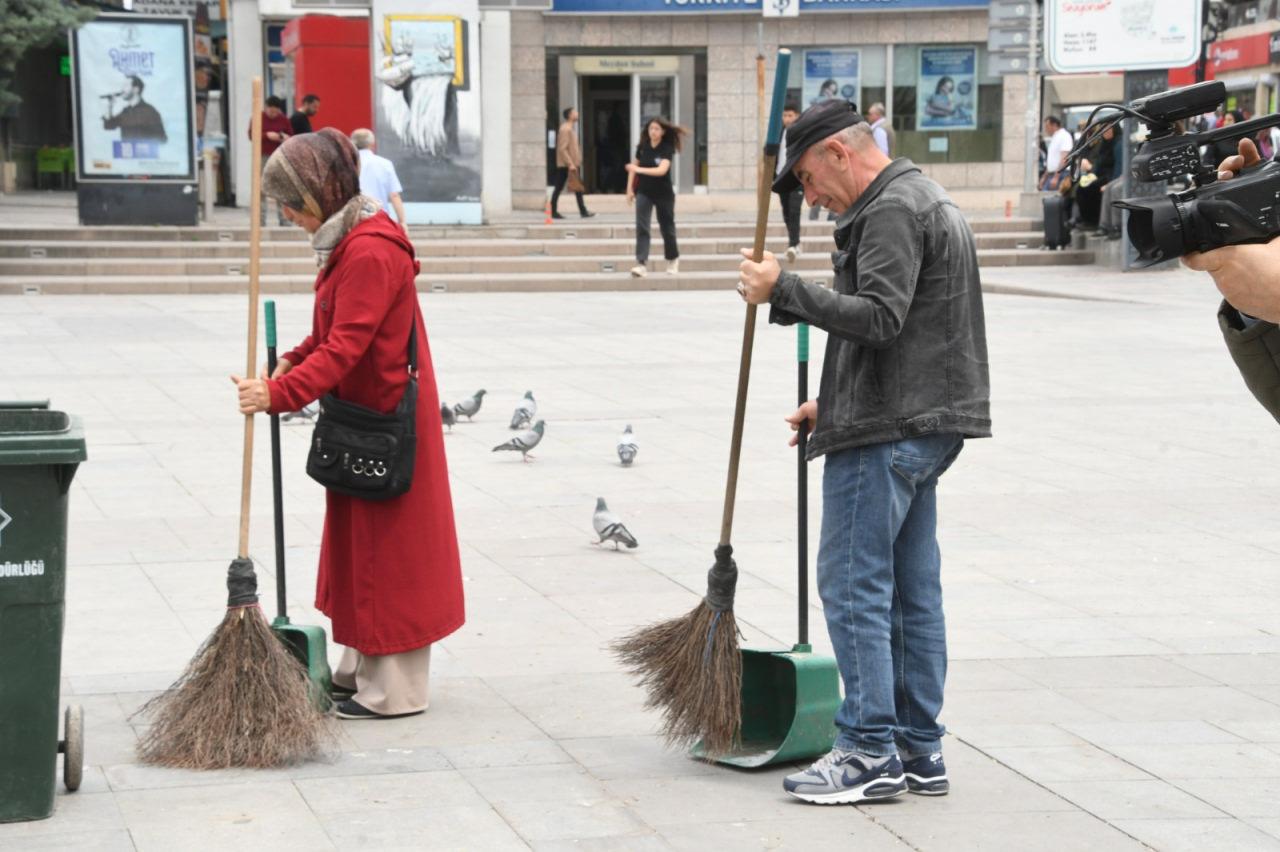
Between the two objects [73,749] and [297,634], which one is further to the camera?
[297,634]

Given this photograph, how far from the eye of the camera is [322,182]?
512cm

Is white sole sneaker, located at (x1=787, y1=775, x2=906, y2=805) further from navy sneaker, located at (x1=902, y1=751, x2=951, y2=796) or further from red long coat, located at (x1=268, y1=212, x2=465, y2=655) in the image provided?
red long coat, located at (x1=268, y1=212, x2=465, y2=655)

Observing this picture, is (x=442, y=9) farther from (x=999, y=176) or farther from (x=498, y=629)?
(x=498, y=629)

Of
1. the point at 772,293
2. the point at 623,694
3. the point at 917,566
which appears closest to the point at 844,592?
the point at 917,566

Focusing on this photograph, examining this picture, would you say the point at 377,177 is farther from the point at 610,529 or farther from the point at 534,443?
the point at 610,529

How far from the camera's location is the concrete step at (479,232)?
72.0ft

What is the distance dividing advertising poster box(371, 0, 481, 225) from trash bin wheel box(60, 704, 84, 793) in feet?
62.4

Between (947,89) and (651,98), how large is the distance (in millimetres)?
5413

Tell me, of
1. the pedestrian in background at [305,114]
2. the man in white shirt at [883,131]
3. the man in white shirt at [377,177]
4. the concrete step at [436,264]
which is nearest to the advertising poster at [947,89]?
the man in white shirt at [883,131]

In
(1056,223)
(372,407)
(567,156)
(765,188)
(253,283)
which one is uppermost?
(567,156)

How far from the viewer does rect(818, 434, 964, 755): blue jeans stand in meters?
4.42

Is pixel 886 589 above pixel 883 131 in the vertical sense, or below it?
below

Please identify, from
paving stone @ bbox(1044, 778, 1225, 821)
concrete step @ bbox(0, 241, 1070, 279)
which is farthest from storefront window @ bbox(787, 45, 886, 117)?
paving stone @ bbox(1044, 778, 1225, 821)

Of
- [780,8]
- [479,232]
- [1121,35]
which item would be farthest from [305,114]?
[780,8]
